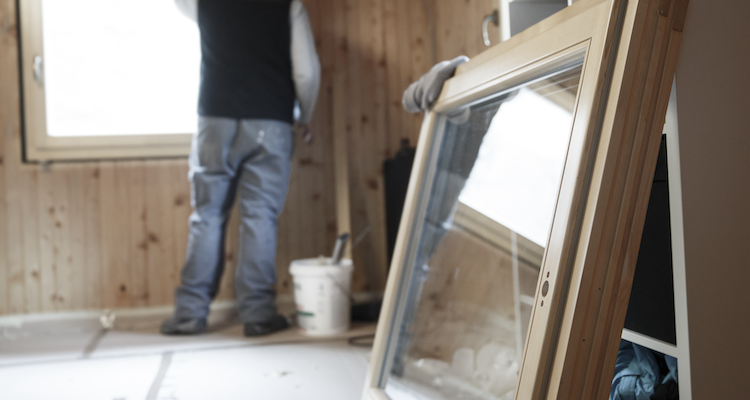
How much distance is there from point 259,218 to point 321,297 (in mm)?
400

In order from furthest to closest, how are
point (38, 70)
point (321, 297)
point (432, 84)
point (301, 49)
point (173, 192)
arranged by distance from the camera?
1. point (173, 192)
2. point (38, 70)
3. point (301, 49)
4. point (321, 297)
5. point (432, 84)

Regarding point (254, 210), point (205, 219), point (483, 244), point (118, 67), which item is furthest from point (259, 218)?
point (483, 244)

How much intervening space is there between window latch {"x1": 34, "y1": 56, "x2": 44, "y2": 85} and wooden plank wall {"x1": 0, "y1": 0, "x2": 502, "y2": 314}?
0.31 feet

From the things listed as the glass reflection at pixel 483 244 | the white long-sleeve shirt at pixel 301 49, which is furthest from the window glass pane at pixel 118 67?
the glass reflection at pixel 483 244

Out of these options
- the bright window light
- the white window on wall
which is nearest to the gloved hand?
the bright window light

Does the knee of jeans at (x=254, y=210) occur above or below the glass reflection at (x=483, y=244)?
below

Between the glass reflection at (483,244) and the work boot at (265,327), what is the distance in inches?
37.0

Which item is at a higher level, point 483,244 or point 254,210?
point 483,244

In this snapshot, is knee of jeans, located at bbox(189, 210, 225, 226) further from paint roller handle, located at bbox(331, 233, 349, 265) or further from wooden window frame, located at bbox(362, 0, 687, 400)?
wooden window frame, located at bbox(362, 0, 687, 400)

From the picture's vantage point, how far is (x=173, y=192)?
7.85ft

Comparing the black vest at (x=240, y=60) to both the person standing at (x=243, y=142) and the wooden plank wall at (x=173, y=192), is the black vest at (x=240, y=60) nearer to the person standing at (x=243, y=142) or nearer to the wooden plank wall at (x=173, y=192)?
the person standing at (x=243, y=142)

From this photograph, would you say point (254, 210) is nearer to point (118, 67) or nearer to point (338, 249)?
point (338, 249)

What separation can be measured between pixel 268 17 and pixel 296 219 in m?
0.93

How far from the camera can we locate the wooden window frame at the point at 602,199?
0.66m
